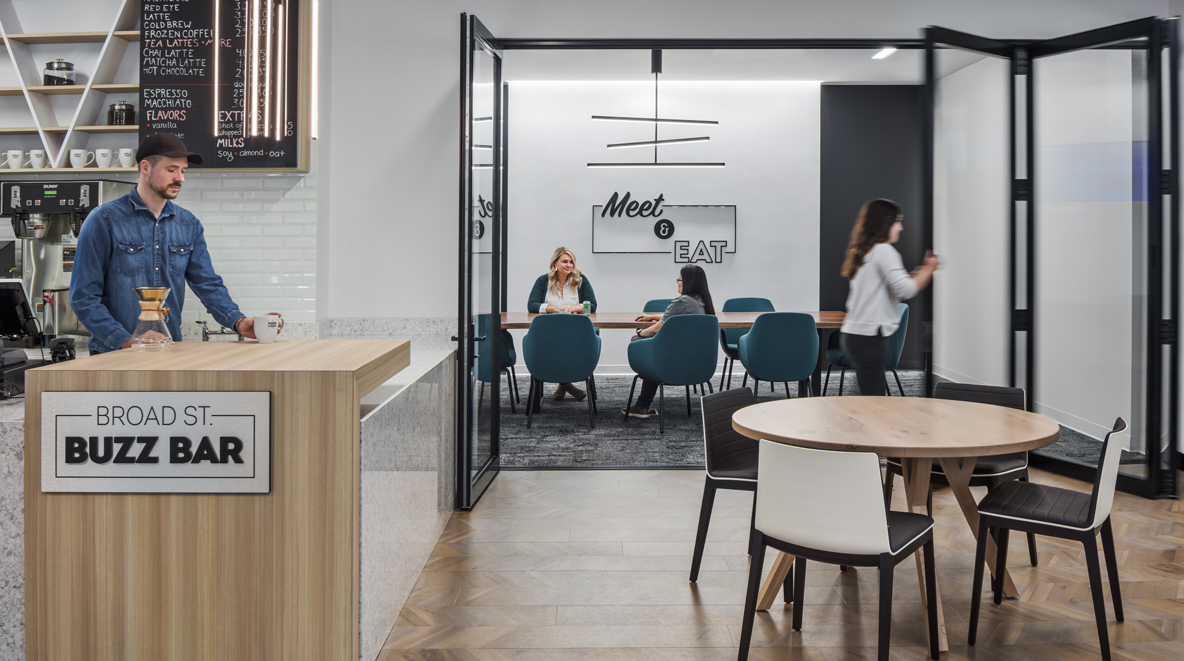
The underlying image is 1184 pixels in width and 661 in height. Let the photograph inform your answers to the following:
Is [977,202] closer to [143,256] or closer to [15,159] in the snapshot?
[143,256]

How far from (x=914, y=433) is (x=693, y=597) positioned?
3.24 ft

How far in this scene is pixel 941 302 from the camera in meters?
4.46

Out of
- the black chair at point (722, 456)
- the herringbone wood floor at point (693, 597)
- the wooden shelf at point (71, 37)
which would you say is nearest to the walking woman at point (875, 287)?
the herringbone wood floor at point (693, 597)

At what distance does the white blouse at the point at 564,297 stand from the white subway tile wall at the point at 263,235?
2635 millimetres

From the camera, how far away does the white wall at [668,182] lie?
8.57 m

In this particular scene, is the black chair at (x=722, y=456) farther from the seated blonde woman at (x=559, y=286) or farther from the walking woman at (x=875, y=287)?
the seated blonde woman at (x=559, y=286)

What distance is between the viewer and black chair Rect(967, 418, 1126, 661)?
7.50 ft

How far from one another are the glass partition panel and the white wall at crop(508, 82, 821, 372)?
169 inches

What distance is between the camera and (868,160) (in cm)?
860

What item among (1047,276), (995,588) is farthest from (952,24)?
(995,588)

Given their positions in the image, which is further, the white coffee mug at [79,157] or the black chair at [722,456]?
the white coffee mug at [79,157]

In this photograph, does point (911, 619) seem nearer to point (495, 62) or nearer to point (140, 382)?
point (140, 382)

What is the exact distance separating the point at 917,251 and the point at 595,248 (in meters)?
3.61

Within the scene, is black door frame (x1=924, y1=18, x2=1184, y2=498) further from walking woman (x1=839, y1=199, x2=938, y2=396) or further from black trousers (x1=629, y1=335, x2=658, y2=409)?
black trousers (x1=629, y1=335, x2=658, y2=409)
